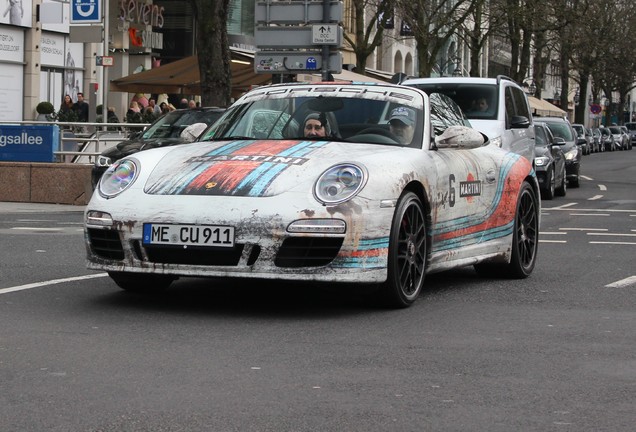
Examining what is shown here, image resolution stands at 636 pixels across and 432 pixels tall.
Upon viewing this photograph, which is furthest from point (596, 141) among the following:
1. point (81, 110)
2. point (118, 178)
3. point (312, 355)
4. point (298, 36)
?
point (312, 355)

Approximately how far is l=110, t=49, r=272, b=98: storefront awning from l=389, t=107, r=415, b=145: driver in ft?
69.0

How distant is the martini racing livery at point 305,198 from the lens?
307 inches

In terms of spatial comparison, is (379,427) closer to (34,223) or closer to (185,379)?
(185,379)

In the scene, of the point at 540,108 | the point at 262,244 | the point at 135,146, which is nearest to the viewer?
the point at 262,244

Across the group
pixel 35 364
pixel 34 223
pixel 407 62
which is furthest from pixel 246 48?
pixel 35 364

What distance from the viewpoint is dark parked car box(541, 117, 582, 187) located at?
100ft

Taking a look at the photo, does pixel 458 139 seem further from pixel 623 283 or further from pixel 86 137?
pixel 86 137

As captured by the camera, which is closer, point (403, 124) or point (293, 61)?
point (403, 124)

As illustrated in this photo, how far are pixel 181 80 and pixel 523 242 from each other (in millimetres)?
21142

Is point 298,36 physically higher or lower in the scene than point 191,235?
higher

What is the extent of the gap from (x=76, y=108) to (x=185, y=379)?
26150 mm

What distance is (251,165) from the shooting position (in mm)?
8148

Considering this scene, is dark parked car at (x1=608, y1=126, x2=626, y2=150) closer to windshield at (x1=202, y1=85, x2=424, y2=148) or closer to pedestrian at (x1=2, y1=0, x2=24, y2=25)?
pedestrian at (x1=2, y1=0, x2=24, y2=25)

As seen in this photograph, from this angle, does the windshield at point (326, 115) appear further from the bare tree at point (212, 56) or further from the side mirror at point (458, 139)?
the bare tree at point (212, 56)
